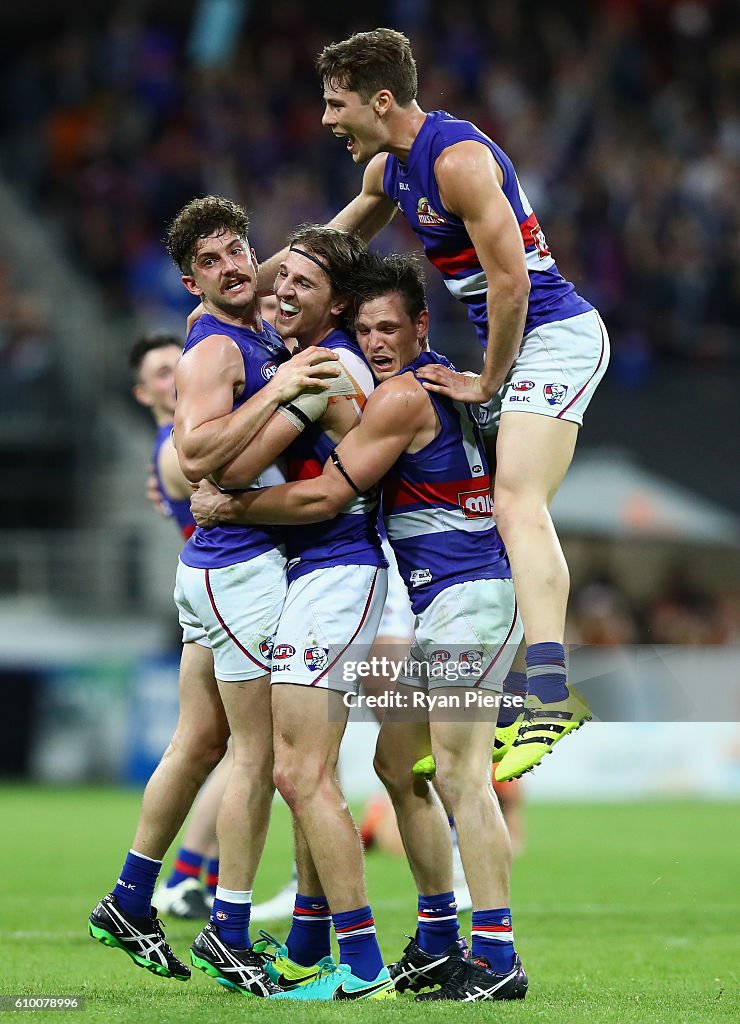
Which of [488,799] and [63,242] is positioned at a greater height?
[63,242]

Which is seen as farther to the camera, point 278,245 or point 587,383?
point 278,245

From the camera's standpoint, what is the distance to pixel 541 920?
786cm

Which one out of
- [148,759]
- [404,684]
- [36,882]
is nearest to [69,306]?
[148,759]

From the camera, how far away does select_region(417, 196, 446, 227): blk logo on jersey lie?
5719 millimetres

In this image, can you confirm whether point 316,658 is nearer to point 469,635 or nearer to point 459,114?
point 469,635

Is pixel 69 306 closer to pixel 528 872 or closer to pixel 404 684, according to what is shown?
pixel 528 872

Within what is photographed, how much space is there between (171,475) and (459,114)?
11985 millimetres

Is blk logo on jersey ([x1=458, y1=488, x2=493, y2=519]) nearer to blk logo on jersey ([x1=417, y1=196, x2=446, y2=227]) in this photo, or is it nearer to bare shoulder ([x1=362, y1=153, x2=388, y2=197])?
blk logo on jersey ([x1=417, y1=196, x2=446, y2=227])

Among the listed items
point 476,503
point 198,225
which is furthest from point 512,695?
point 198,225

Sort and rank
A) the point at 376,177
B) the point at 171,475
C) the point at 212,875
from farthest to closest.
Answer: the point at 171,475
the point at 212,875
the point at 376,177

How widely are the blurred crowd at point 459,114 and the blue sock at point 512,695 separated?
11.0 metres

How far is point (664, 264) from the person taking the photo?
1686 cm

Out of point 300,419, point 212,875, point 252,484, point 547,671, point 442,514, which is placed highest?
point 300,419

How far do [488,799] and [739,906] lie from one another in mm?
3742
